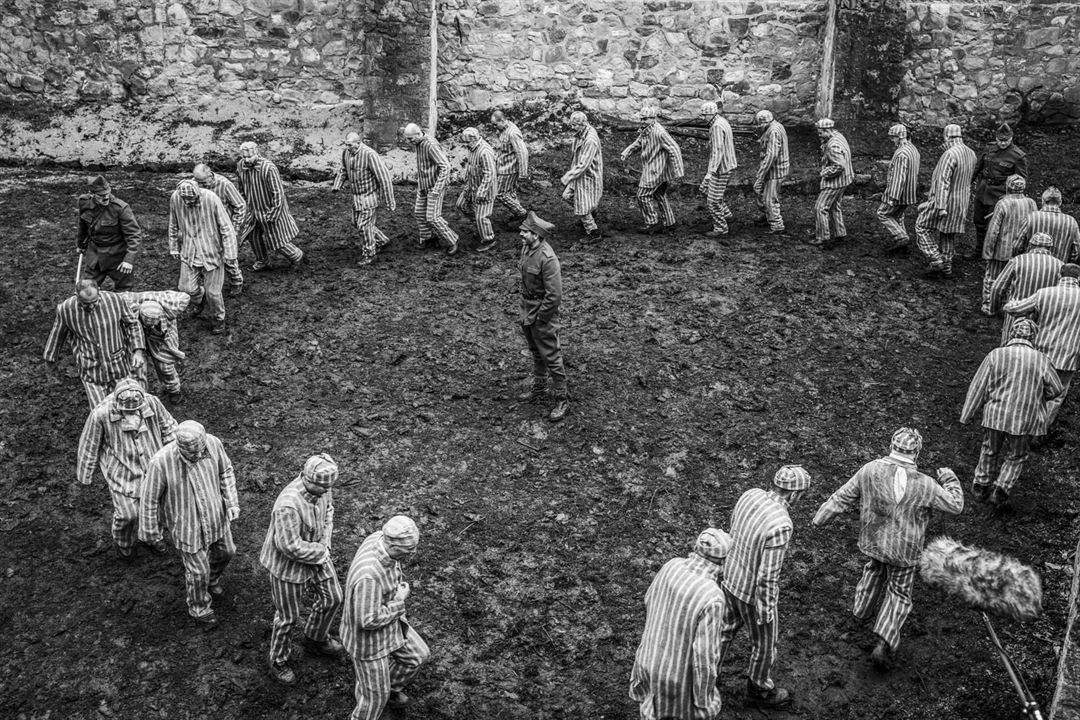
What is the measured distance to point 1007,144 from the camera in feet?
40.5

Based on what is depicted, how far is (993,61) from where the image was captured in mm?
14586

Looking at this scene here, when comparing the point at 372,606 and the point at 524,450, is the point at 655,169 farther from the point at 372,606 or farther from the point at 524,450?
the point at 372,606

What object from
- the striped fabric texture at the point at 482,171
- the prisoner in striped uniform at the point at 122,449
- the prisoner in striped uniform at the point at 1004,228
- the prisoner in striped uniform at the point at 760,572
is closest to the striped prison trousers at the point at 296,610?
the prisoner in striped uniform at the point at 122,449

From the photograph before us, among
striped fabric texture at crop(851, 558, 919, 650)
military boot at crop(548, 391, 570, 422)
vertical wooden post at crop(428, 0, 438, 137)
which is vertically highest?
vertical wooden post at crop(428, 0, 438, 137)

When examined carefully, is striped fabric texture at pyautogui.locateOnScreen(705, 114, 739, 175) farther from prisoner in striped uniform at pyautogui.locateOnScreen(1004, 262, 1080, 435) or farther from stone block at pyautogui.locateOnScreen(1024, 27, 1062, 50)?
stone block at pyautogui.locateOnScreen(1024, 27, 1062, 50)

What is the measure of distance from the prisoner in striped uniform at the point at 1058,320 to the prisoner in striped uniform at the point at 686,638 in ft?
14.9

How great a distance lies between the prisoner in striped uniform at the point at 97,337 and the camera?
9.48 meters

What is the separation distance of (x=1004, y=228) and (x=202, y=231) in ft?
26.5

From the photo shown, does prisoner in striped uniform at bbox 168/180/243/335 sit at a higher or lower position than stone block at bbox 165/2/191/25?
lower

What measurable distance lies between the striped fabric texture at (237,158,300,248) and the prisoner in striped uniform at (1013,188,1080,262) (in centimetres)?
769

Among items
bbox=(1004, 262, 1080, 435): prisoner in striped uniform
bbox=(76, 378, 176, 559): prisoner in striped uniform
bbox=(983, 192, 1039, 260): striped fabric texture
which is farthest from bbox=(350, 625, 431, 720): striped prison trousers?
bbox=(983, 192, 1039, 260): striped fabric texture

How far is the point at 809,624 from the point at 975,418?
3034 mm

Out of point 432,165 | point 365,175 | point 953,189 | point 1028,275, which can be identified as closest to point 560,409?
point 432,165

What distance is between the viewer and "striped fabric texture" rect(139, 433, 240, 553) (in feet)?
25.2
